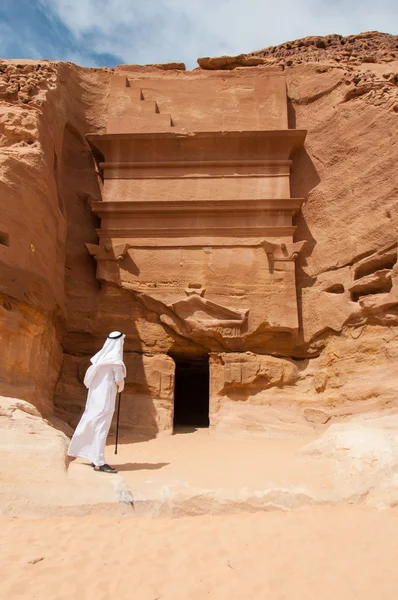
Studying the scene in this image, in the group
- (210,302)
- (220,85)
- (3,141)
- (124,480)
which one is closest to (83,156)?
(3,141)

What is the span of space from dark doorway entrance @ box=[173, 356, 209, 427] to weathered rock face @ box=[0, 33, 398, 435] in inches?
30.5

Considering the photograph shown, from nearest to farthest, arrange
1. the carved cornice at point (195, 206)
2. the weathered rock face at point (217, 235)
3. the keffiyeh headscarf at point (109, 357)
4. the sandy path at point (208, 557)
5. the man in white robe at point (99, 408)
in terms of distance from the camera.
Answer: the sandy path at point (208, 557) → the man in white robe at point (99, 408) → the keffiyeh headscarf at point (109, 357) → the weathered rock face at point (217, 235) → the carved cornice at point (195, 206)

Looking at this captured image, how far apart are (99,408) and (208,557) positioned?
253 cm

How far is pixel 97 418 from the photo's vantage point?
5.25 meters

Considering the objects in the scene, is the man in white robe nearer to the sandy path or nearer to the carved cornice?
the sandy path

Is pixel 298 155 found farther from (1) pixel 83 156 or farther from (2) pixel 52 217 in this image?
(2) pixel 52 217

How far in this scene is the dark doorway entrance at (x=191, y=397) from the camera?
11.6m

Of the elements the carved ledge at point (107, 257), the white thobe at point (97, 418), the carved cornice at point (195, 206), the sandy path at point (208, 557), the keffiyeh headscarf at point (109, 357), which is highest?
the carved cornice at point (195, 206)

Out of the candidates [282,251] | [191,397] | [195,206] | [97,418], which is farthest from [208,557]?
[191,397]

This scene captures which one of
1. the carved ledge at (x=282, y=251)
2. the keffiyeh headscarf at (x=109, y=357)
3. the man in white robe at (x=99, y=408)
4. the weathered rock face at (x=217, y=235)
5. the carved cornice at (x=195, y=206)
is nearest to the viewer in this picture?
the man in white robe at (x=99, y=408)

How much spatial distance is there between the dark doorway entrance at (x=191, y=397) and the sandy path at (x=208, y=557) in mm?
7771

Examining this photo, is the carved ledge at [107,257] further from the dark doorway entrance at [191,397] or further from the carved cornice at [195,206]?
the dark doorway entrance at [191,397]

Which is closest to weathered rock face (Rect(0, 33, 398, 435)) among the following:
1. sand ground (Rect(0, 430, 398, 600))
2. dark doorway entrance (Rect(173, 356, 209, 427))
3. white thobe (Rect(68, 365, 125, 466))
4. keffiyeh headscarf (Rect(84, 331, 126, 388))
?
dark doorway entrance (Rect(173, 356, 209, 427))

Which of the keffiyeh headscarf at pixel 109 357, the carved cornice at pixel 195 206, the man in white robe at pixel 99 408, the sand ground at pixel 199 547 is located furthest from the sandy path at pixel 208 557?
the carved cornice at pixel 195 206
